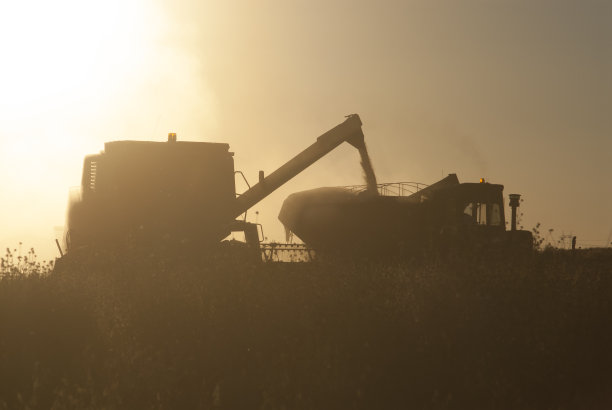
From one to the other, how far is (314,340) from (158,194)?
951 cm

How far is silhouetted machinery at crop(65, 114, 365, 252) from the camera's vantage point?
17925 mm

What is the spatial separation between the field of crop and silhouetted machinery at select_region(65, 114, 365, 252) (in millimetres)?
5806

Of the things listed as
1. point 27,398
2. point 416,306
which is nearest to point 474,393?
point 416,306

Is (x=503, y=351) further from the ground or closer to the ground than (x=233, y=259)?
closer to the ground

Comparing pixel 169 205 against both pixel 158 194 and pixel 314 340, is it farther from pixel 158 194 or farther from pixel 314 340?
pixel 314 340

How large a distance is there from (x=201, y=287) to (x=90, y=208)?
8335 millimetres

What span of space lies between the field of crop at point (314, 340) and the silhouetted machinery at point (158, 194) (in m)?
5.81

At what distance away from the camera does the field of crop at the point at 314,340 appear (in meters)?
8.11

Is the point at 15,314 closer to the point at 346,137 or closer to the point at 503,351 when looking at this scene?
Answer: the point at 503,351

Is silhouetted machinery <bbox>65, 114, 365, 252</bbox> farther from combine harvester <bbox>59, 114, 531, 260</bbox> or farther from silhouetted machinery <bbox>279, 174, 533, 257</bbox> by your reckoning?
silhouetted machinery <bbox>279, 174, 533, 257</bbox>

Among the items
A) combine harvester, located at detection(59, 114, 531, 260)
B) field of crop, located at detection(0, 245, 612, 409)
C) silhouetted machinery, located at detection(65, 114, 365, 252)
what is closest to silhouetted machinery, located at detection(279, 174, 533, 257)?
combine harvester, located at detection(59, 114, 531, 260)

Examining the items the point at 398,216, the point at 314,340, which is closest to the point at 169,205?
the point at 398,216

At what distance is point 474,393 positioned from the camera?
27.6 feet

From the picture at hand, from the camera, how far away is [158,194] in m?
18.1
